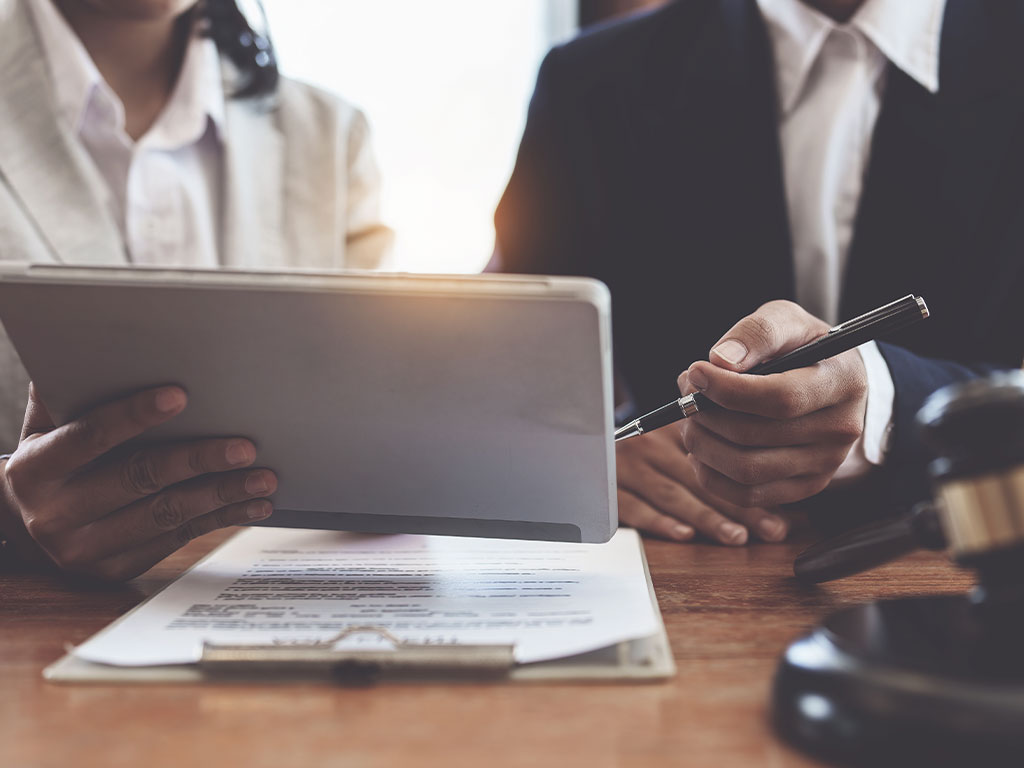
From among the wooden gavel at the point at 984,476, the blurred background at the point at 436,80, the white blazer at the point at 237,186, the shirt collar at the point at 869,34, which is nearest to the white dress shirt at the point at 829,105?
the shirt collar at the point at 869,34

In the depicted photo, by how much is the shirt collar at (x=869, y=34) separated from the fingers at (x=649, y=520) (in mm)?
633

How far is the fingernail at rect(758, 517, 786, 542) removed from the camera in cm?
71

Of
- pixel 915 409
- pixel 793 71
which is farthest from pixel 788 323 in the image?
pixel 793 71

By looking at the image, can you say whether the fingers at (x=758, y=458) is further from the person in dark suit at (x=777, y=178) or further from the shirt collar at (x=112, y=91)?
the shirt collar at (x=112, y=91)

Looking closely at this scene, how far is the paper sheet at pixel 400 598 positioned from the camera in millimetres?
425

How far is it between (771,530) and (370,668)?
439 millimetres

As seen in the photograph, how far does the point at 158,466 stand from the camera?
523mm

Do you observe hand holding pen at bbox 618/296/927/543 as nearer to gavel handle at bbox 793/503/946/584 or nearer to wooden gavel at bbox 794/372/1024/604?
gavel handle at bbox 793/503/946/584

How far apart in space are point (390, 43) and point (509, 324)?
1.91 metres

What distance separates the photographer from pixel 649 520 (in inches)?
29.5

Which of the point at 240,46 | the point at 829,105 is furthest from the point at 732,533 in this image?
the point at 240,46

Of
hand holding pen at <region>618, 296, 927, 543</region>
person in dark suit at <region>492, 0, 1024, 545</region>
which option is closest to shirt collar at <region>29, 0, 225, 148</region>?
person in dark suit at <region>492, 0, 1024, 545</region>

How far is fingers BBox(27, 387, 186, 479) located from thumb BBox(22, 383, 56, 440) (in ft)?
0.14

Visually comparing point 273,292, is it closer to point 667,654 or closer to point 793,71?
point 667,654
